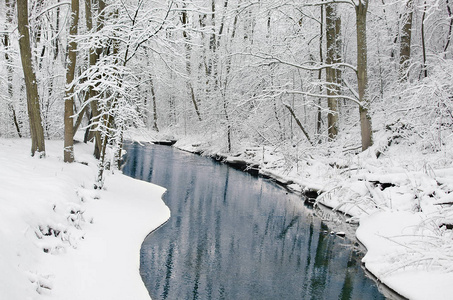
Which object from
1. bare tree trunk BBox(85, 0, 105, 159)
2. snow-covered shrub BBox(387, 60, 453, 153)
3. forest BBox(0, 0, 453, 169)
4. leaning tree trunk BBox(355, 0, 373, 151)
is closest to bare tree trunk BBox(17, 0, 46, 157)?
forest BBox(0, 0, 453, 169)

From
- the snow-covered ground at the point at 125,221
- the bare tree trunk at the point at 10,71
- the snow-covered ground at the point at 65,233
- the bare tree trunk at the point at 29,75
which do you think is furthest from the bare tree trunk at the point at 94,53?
the bare tree trunk at the point at 10,71

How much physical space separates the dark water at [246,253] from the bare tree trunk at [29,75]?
4.50m

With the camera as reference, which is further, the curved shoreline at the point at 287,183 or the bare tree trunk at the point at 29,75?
the bare tree trunk at the point at 29,75

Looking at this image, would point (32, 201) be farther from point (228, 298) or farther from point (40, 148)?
point (40, 148)

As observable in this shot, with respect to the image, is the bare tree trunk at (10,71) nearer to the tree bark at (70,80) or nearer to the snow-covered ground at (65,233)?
the tree bark at (70,80)

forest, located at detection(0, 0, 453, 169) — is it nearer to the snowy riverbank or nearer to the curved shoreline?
the snowy riverbank

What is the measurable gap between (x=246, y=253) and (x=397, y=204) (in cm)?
417

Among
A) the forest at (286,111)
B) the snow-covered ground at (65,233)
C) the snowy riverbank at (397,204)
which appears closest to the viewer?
the snow-covered ground at (65,233)

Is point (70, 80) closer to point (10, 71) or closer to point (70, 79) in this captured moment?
point (70, 79)

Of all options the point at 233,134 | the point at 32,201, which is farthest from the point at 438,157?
the point at 233,134

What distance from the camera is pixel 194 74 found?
1352 inches

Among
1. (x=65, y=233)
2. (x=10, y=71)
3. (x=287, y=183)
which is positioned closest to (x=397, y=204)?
(x=287, y=183)

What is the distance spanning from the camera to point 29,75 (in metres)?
10.9

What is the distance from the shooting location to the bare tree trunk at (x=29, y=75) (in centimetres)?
1055
